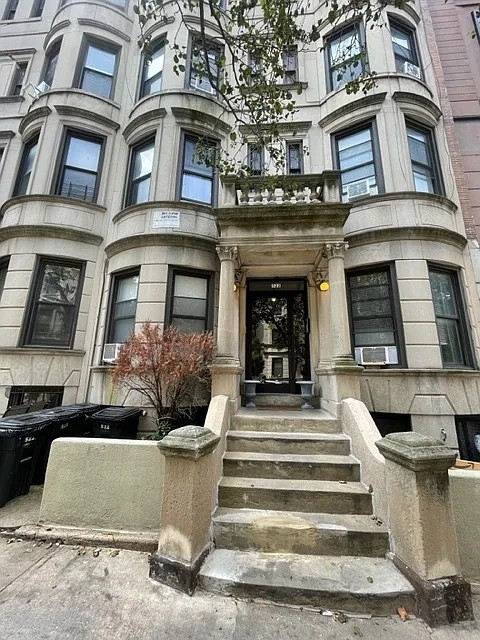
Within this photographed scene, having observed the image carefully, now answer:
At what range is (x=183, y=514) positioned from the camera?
2.71m

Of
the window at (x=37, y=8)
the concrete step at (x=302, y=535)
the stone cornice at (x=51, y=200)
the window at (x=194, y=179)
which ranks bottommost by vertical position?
the concrete step at (x=302, y=535)

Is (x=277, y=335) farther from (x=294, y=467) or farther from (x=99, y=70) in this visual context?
(x=99, y=70)

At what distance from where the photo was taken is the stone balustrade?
5.61 metres

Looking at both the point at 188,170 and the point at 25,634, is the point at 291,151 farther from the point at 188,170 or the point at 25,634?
the point at 25,634

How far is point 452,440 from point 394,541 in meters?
3.62

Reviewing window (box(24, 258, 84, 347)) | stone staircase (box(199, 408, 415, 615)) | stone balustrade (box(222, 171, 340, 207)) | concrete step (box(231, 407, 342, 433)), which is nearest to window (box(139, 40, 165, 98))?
stone balustrade (box(222, 171, 340, 207))

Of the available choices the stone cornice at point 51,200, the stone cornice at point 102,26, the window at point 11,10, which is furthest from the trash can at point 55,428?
the window at point 11,10

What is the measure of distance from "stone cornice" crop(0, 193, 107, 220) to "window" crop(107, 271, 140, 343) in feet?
6.50

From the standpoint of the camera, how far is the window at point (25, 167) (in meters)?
8.07

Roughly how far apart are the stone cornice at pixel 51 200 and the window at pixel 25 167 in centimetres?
61

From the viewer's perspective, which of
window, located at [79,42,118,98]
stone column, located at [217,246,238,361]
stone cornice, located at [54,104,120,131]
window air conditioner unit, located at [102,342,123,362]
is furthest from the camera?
window, located at [79,42,118,98]

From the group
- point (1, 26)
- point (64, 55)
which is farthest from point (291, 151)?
point (1, 26)

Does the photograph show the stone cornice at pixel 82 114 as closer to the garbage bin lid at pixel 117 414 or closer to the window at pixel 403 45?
the garbage bin lid at pixel 117 414

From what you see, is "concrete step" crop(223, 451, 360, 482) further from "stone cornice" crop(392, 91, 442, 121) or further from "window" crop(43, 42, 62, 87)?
"window" crop(43, 42, 62, 87)
